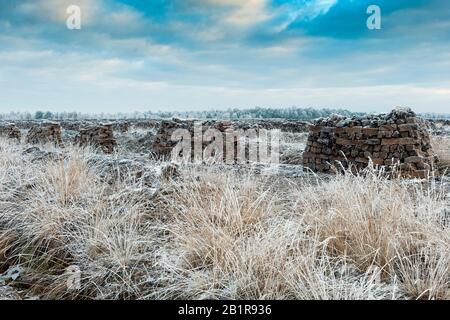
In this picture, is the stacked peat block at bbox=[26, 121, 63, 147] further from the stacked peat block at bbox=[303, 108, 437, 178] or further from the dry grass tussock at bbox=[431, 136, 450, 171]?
the dry grass tussock at bbox=[431, 136, 450, 171]

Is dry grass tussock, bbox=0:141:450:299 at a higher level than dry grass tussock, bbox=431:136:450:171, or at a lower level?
lower

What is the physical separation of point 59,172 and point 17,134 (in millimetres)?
19615

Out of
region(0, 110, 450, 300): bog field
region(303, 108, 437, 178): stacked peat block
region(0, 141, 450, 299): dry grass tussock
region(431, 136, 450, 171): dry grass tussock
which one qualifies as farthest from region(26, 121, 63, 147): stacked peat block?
region(0, 141, 450, 299): dry grass tussock

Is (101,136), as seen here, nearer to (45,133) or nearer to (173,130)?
(45,133)

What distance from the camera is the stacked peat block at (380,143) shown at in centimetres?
866

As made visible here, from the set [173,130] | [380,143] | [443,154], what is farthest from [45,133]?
[443,154]

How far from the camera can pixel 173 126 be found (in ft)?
45.7

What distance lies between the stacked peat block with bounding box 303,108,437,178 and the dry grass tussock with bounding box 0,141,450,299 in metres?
4.91

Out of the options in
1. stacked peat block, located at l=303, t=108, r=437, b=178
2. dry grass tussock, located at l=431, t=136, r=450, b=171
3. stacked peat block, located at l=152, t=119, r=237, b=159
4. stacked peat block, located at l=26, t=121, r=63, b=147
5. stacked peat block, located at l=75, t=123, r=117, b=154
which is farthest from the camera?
stacked peat block, located at l=26, t=121, r=63, b=147

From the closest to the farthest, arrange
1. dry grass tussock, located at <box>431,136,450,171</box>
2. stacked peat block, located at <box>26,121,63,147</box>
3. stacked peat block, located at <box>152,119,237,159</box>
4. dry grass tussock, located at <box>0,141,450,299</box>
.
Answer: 1. dry grass tussock, located at <box>0,141,450,299</box>
2. dry grass tussock, located at <box>431,136,450,171</box>
3. stacked peat block, located at <box>152,119,237,159</box>
4. stacked peat block, located at <box>26,121,63,147</box>

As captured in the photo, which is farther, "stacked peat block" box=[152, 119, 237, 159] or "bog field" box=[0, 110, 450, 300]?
"stacked peat block" box=[152, 119, 237, 159]

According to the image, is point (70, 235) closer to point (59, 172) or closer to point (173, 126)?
point (59, 172)

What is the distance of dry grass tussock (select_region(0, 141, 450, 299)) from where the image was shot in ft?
9.45
